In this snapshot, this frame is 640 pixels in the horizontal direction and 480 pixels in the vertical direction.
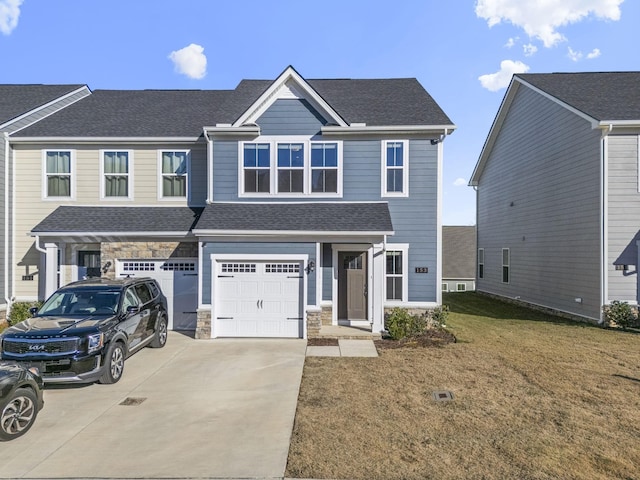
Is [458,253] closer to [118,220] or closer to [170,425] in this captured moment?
[118,220]

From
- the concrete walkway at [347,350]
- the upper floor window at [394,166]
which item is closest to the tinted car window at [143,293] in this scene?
the concrete walkway at [347,350]

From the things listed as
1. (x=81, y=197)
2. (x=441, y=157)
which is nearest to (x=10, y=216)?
(x=81, y=197)

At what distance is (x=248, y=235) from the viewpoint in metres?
11.3

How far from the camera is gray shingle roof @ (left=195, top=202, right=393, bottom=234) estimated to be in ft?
37.1

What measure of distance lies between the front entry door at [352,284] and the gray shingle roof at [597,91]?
364 inches

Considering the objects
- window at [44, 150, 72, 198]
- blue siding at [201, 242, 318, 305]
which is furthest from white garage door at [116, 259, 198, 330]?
window at [44, 150, 72, 198]

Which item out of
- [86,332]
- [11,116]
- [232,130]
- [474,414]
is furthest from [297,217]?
[11,116]

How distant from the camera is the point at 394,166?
41.1 feet

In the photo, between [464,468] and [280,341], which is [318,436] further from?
[280,341]

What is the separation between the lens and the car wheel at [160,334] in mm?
10250

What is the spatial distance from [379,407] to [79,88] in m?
17.4

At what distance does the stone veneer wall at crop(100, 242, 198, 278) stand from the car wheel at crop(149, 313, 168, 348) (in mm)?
2433

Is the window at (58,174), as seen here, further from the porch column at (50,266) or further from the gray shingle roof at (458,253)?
the gray shingle roof at (458,253)

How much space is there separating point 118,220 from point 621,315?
1651cm
